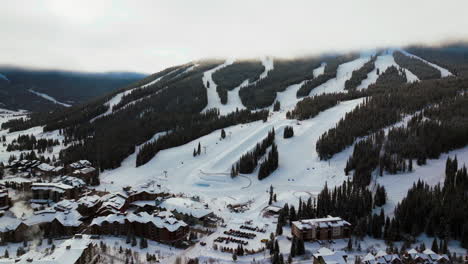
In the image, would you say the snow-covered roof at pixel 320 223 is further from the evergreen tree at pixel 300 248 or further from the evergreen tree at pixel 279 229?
the evergreen tree at pixel 300 248

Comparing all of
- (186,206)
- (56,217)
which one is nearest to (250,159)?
(186,206)

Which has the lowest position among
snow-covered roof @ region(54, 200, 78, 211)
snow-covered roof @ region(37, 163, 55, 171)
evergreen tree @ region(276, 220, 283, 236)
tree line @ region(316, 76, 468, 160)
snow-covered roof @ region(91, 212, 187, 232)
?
snow-covered roof @ region(37, 163, 55, 171)

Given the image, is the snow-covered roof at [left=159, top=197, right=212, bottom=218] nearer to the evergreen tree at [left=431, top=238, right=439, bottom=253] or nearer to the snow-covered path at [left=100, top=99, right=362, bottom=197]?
the snow-covered path at [left=100, top=99, right=362, bottom=197]

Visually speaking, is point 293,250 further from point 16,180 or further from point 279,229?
point 16,180

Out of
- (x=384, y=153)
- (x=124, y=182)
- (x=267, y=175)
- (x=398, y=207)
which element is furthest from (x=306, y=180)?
(x=124, y=182)

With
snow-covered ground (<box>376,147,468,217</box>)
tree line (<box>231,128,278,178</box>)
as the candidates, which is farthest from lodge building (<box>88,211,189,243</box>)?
tree line (<box>231,128,278,178</box>)

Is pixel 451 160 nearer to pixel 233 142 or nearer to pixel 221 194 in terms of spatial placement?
pixel 221 194
